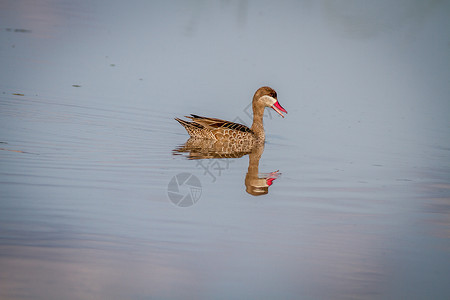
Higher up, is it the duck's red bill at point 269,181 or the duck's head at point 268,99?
the duck's head at point 268,99

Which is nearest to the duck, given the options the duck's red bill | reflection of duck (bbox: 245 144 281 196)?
reflection of duck (bbox: 245 144 281 196)

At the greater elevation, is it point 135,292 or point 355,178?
point 355,178

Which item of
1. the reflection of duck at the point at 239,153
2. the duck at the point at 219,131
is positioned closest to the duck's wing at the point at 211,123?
the duck at the point at 219,131

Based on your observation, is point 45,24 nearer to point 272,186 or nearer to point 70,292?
point 272,186

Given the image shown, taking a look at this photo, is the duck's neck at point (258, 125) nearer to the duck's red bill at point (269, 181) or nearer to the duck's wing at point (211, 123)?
the duck's wing at point (211, 123)

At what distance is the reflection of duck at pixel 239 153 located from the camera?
9255mm

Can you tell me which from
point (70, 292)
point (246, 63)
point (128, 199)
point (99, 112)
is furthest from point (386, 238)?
point (246, 63)

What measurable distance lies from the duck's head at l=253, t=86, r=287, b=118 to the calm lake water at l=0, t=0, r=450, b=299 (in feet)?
1.78

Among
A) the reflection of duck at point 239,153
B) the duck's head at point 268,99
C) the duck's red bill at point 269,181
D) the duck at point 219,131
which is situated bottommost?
the duck's red bill at point 269,181

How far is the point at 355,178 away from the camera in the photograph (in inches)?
396

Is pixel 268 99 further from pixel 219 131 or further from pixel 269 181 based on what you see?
pixel 269 181

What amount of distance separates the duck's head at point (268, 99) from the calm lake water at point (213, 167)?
1.78ft

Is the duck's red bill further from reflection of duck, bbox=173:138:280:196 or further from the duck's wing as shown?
the duck's wing

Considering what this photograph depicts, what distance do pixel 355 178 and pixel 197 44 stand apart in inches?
468
